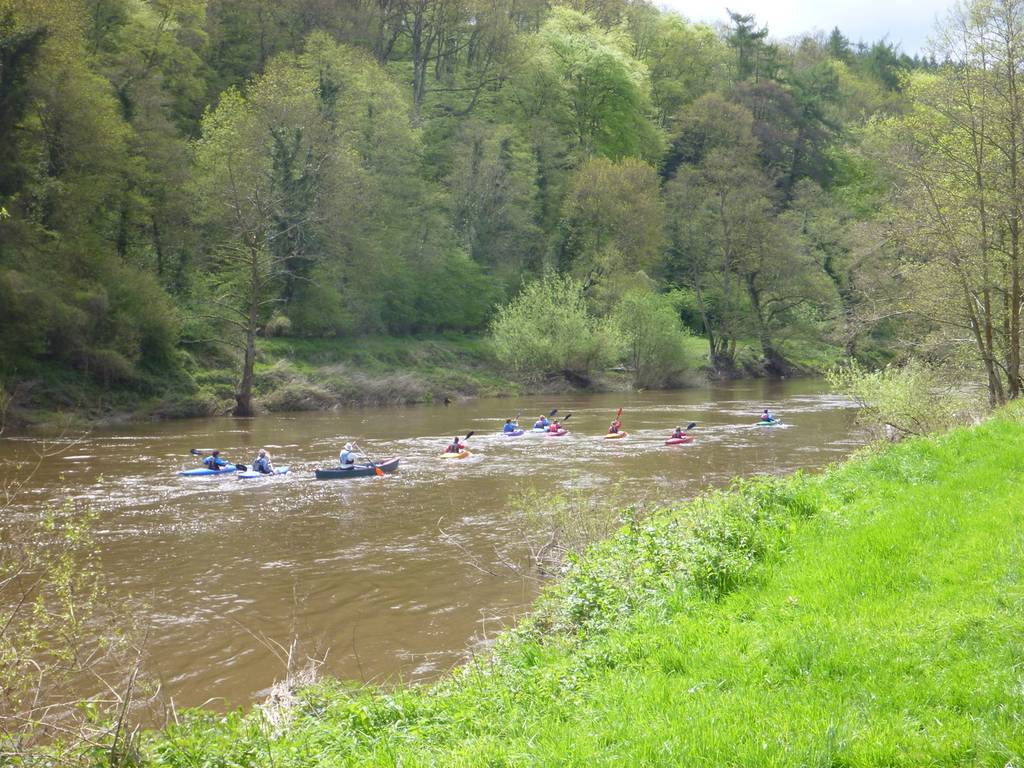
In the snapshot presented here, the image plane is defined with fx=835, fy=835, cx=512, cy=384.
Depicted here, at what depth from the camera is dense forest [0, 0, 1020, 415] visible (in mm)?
28875

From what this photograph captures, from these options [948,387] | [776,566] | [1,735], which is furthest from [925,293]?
[1,735]

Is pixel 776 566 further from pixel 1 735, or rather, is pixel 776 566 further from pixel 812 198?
pixel 812 198

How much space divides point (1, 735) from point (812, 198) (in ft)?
214

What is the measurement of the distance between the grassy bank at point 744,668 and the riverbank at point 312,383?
23429mm

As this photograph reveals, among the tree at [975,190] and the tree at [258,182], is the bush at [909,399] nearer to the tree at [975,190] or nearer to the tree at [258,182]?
the tree at [975,190]

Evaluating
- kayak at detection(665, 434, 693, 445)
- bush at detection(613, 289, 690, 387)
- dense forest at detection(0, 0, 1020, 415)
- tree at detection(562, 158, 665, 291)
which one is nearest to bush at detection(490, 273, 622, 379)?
dense forest at detection(0, 0, 1020, 415)

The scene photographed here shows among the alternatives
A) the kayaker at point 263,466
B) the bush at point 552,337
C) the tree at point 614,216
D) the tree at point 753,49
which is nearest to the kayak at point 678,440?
the kayaker at point 263,466

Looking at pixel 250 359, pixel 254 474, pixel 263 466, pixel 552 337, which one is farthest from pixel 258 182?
pixel 254 474

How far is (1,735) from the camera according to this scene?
17.5 ft

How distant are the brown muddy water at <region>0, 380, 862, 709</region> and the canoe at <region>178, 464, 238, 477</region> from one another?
0.64 m

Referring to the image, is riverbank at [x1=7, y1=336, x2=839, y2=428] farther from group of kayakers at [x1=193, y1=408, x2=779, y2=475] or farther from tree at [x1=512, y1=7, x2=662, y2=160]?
tree at [x1=512, y1=7, x2=662, y2=160]

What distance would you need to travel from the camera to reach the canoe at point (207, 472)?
2217cm

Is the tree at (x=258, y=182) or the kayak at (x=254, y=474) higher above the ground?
the tree at (x=258, y=182)

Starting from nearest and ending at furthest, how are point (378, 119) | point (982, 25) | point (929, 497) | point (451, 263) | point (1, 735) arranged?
point (1, 735) → point (929, 497) → point (982, 25) → point (378, 119) → point (451, 263)
